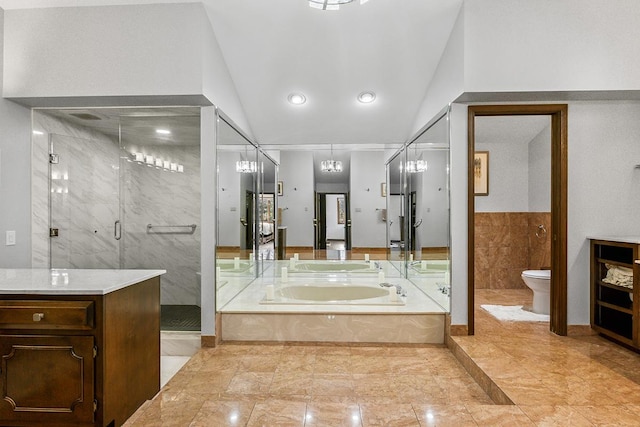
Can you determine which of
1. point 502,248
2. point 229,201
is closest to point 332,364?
point 229,201

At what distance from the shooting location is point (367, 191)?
15.0 ft

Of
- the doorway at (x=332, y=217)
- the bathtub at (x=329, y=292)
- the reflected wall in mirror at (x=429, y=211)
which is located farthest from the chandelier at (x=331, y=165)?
the bathtub at (x=329, y=292)

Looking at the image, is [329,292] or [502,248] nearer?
[329,292]

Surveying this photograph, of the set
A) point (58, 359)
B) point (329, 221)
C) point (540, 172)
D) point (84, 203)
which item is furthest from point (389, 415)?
point (540, 172)

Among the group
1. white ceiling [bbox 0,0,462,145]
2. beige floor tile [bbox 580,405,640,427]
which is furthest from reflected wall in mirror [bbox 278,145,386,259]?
beige floor tile [bbox 580,405,640,427]

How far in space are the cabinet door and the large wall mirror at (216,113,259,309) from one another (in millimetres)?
1420

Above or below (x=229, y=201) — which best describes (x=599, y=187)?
above

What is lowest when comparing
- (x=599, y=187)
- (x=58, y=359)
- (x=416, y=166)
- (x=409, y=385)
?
(x=409, y=385)

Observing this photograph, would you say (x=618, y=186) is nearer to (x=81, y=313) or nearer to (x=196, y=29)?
(x=196, y=29)

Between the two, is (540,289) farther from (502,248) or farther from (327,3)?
(327,3)

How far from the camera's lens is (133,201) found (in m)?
3.63

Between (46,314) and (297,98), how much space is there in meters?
2.80

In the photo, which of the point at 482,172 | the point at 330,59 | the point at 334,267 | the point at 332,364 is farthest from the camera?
the point at 482,172

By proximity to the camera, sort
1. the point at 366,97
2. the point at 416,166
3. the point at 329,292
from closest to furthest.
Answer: the point at 366,97 → the point at 416,166 → the point at 329,292
